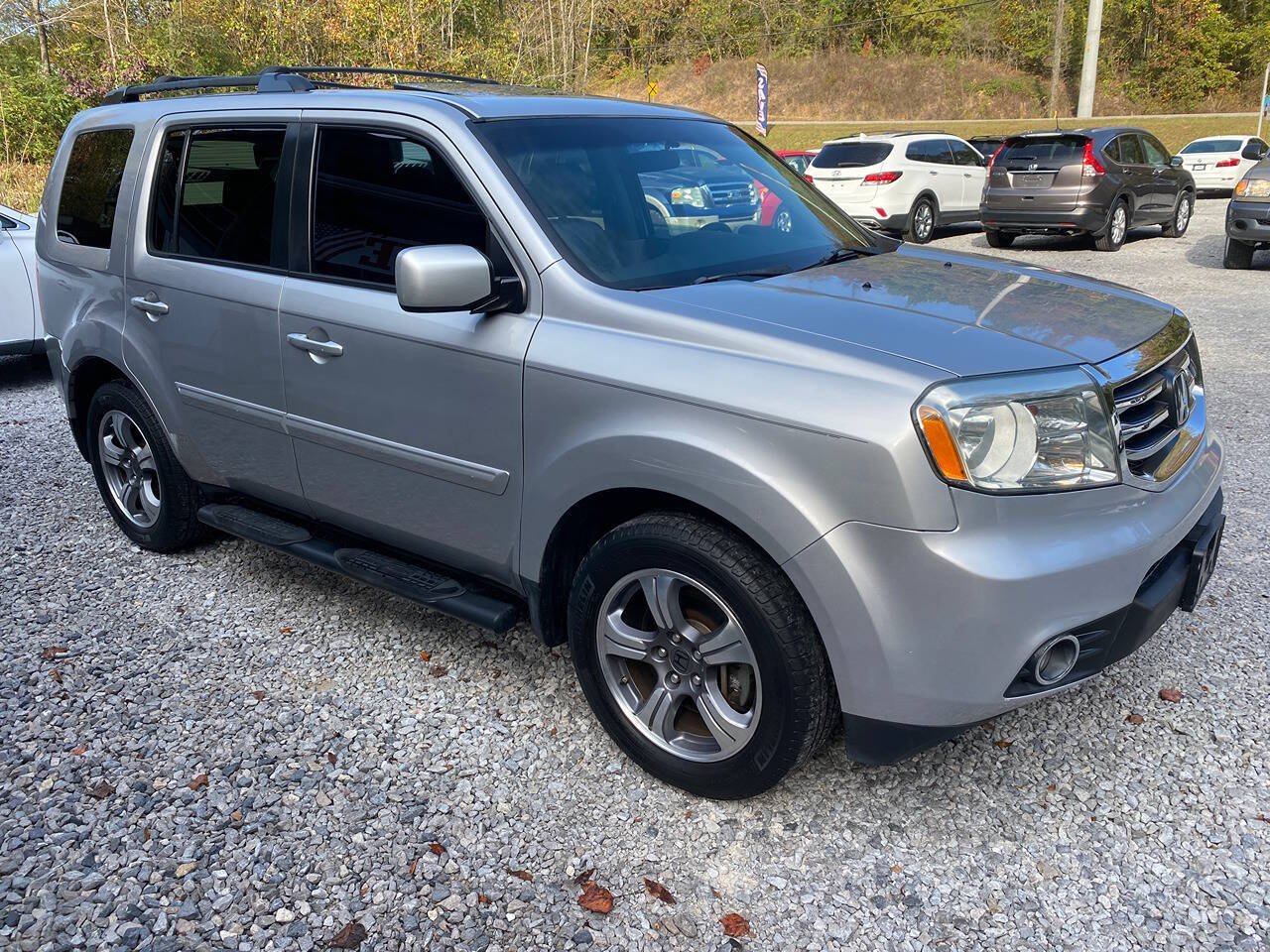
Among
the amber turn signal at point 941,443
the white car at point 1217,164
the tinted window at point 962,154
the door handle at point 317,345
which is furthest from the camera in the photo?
the white car at point 1217,164

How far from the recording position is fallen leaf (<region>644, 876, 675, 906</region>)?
2602 mm

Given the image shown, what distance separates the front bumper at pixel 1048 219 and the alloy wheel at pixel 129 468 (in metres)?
13.3

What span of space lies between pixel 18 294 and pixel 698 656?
24.3 ft

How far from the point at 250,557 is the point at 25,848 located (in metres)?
2.07

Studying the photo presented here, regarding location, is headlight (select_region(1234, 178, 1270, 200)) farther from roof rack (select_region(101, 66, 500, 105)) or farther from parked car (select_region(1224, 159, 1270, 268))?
roof rack (select_region(101, 66, 500, 105))

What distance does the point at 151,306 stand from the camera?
13.6 ft

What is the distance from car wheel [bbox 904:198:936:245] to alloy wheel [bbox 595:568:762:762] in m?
14.6

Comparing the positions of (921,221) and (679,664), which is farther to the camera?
(921,221)

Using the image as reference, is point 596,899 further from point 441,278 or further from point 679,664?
point 441,278

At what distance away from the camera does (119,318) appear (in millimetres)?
4363

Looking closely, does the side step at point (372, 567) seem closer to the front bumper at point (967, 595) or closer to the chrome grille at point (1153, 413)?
the front bumper at point (967, 595)

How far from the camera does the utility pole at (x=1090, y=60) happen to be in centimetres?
3716

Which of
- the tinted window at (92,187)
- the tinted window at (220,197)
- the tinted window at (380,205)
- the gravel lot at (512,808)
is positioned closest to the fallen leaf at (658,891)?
the gravel lot at (512,808)

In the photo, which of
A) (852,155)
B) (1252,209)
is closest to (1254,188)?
(1252,209)
